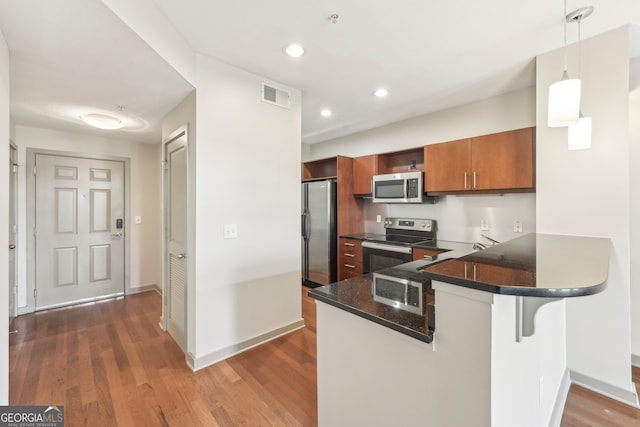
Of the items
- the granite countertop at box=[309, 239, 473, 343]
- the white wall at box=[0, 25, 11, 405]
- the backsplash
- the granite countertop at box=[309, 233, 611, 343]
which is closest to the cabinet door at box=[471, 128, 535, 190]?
the backsplash

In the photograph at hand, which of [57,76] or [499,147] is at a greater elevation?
[57,76]

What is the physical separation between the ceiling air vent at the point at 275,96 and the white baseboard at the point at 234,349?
2.31 metres

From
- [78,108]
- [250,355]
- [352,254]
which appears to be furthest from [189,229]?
[352,254]

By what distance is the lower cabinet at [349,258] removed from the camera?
3.92m

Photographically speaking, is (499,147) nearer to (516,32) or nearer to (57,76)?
(516,32)

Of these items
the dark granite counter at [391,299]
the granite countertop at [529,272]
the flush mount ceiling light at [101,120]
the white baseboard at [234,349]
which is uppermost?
the flush mount ceiling light at [101,120]

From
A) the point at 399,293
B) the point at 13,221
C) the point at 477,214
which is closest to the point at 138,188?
the point at 13,221

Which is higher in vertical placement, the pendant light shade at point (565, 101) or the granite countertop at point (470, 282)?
the pendant light shade at point (565, 101)

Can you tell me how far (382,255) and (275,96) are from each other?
→ 2311mm

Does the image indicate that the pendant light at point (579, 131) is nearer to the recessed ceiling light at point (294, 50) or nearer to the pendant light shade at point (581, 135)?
the pendant light shade at point (581, 135)

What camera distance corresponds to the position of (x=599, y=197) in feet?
6.63

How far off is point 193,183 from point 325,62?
5.08 feet

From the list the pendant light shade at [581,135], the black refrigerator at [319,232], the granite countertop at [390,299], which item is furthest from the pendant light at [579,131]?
the black refrigerator at [319,232]

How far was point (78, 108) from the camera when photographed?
107 inches
